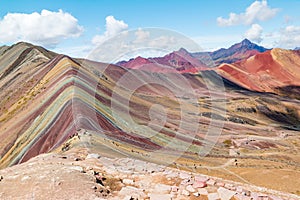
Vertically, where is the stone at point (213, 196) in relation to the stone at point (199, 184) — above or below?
below

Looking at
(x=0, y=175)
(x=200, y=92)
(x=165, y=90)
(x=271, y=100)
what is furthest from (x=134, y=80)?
(x=0, y=175)

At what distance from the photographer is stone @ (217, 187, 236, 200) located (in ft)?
49.2

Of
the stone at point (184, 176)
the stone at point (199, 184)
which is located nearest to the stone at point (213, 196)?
the stone at point (199, 184)

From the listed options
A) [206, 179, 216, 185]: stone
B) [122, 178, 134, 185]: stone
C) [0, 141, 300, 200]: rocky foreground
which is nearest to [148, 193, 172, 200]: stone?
[0, 141, 300, 200]: rocky foreground

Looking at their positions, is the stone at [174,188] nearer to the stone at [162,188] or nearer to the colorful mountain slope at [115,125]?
the stone at [162,188]

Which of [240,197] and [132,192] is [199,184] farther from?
[132,192]

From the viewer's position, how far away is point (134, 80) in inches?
4966

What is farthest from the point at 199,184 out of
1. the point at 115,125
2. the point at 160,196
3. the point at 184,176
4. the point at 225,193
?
the point at 115,125

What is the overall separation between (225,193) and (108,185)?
248 inches

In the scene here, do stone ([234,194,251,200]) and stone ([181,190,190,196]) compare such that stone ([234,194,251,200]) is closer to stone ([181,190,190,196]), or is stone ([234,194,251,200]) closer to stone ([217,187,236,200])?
stone ([217,187,236,200])

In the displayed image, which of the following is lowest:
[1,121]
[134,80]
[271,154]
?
[271,154]

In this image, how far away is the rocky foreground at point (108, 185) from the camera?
574 inches

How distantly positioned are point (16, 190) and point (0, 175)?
2.74 meters

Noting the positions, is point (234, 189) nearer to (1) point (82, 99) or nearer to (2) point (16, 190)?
(2) point (16, 190)
